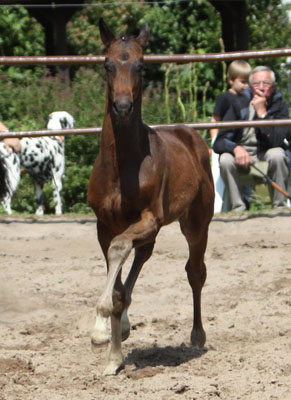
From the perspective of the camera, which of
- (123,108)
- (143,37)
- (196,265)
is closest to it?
(123,108)

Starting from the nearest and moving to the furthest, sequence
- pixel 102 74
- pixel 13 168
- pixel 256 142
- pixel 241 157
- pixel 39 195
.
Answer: pixel 241 157, pixel 256 142, pixel 13 168, pixel 39 195, pixel 102 74

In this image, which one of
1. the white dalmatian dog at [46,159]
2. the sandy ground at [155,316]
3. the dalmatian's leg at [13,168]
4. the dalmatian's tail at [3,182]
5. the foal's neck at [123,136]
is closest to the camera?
the sandy ground at [155,316]

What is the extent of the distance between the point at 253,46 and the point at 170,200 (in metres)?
12.0

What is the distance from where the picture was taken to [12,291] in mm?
6332

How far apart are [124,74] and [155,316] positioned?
2.21 metres

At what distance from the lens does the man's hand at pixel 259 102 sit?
8031 mm

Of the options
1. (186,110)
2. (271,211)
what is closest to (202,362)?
(271,211)

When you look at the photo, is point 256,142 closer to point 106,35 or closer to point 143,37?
point 143,37

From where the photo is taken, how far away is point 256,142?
8.19 m

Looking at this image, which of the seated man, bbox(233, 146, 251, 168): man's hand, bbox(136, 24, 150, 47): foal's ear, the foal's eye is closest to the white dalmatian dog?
the seated man

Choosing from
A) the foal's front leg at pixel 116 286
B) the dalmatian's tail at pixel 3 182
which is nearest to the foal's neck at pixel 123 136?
the foal's front leg at pixel 116 286

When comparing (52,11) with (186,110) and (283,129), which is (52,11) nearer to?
(186,110)

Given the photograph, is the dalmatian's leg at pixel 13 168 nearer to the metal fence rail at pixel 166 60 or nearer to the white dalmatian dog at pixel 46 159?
the white dalmatian dog at pixel 46 159

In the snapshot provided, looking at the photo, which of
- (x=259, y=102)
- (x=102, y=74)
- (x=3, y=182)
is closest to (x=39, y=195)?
(x=3, y=182)
